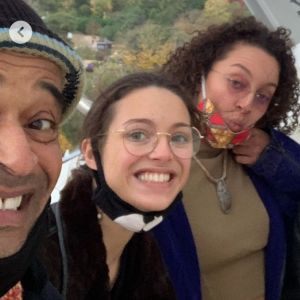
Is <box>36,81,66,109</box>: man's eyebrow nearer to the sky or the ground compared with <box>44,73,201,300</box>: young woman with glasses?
nearer to the sky

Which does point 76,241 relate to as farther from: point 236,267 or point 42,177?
point 236,267

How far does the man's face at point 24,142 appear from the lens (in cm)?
61

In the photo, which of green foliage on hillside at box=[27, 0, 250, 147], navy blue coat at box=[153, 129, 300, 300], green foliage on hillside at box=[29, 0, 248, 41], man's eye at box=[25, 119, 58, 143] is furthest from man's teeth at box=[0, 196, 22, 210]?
green foliage on hillside at box=[29, 0, 248, 41]

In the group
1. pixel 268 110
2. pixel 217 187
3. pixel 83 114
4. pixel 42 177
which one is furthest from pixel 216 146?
pixel 42 177

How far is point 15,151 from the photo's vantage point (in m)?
0.60

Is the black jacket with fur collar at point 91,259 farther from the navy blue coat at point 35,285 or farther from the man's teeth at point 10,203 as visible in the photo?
the man's teeth at point 10,203

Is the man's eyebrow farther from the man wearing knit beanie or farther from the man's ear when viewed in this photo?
the man's ear

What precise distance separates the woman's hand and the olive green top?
0.37ft

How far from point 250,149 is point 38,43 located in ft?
3.42

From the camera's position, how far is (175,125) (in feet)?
3.37

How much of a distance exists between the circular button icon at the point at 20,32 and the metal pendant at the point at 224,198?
94cm

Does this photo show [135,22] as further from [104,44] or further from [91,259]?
[91,259]

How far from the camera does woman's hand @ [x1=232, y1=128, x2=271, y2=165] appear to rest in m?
1.45

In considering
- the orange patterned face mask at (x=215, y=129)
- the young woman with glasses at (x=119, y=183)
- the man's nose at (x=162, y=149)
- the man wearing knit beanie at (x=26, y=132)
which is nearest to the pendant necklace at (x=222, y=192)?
the orange patterned face mask at (x=215, y=129)
